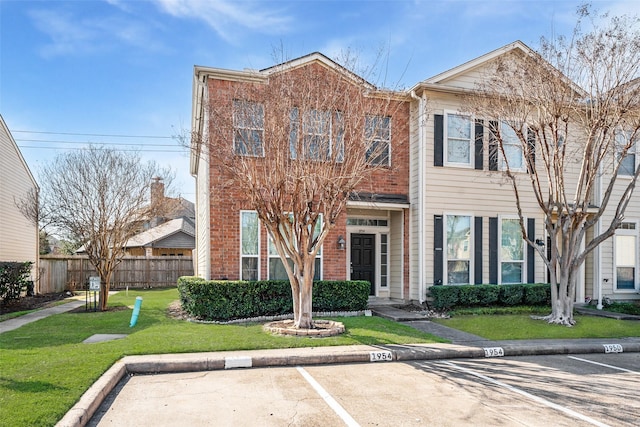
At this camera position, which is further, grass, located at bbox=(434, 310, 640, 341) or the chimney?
the chimney

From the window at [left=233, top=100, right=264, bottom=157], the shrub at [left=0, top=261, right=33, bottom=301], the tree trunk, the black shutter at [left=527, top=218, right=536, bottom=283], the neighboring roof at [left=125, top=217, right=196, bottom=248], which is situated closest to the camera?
the tree trunk

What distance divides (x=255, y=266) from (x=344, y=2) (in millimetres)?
6851

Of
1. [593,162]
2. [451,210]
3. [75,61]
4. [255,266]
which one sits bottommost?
[255,266]

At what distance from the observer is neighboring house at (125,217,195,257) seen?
98.1 feet

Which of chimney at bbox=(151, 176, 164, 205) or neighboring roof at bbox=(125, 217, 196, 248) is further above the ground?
chimney at bbox=(151, 176, 164, 205)

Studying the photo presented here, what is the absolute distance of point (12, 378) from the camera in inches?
221

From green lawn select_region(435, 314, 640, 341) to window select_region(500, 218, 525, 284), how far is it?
1897mm

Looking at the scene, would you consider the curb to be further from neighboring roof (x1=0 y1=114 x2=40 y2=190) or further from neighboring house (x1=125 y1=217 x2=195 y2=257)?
neighboring house (x1=125 y1=217 x2=195 y2=257)

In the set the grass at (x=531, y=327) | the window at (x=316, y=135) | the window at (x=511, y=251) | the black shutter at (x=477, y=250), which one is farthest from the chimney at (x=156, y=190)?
the window at (x=511, y=251)

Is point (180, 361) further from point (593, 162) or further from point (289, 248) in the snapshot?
point (593, 162)

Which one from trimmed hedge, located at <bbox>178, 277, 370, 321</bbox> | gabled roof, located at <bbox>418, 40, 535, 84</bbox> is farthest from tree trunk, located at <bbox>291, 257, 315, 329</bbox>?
gabled roof, located at <bbox>418, 40, 535, 84</bbox>

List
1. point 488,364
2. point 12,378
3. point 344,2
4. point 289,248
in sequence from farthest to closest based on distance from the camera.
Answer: point 344,2
point 289,248
point 488,364
point 12,378

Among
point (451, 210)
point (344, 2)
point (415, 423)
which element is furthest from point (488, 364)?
point (344, 2)

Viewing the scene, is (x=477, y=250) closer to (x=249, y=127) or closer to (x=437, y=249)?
(x=437, y=249)
